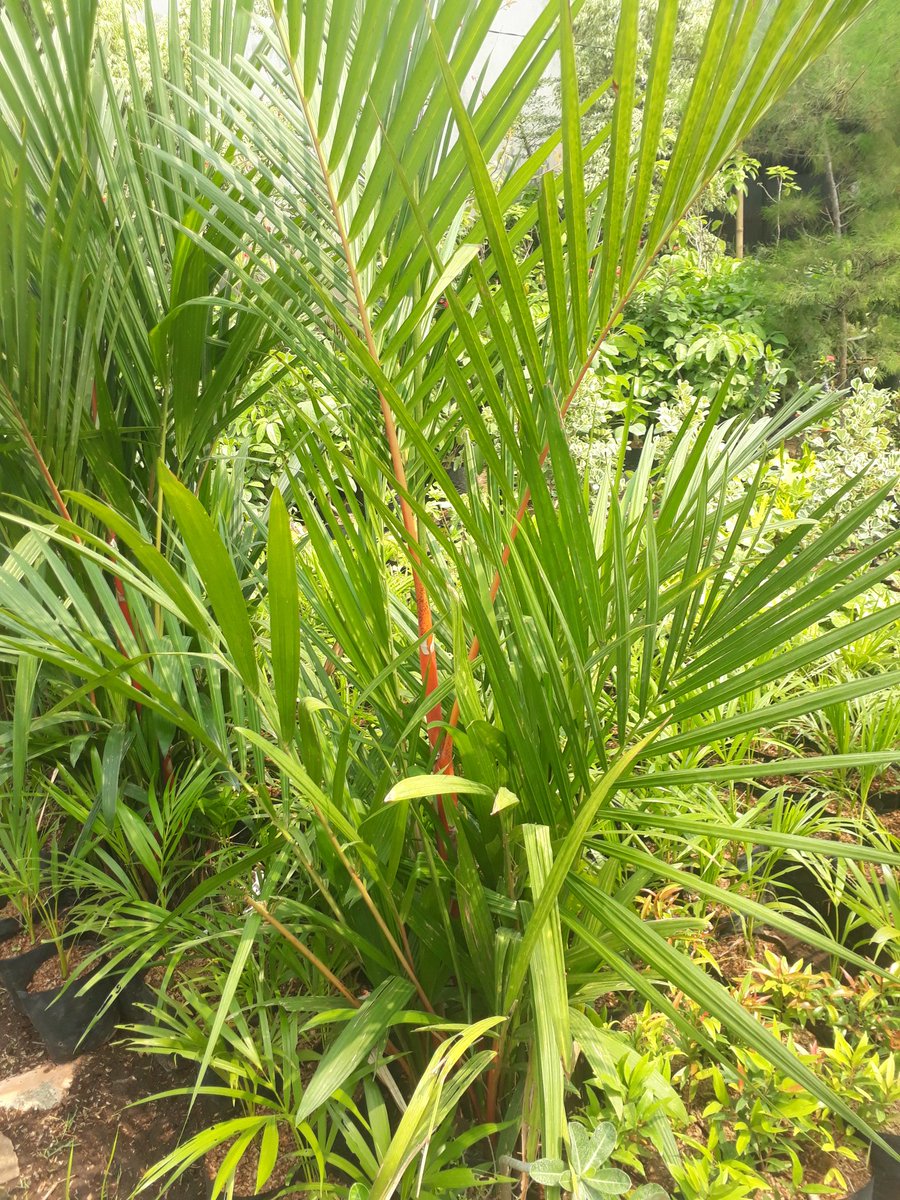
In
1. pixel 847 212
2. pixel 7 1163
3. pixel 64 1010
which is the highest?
pixel 847 212

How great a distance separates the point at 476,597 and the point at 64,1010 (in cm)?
97

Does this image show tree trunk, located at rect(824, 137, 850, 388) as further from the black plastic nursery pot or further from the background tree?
the black plastic nursery pot

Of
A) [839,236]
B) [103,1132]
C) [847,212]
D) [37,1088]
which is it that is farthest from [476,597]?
[847,212]

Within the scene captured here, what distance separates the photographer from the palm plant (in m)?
0.47

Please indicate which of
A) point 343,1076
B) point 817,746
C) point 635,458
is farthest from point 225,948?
point 635,458

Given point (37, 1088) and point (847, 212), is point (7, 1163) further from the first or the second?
point (847, 212)

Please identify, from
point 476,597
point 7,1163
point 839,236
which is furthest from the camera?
point 839,236

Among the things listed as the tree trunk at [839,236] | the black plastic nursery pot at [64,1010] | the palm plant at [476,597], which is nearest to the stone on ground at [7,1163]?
the black plastic nursery pot at [64,1010]

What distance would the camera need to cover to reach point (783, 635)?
1.76ft

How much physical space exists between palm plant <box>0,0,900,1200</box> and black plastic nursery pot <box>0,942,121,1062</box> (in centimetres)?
39

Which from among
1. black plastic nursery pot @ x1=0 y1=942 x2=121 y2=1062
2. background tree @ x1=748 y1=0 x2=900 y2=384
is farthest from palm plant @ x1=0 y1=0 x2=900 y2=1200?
background tree @ x1=748 y1=0 x2=900 y2=384

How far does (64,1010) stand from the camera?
113 centimetres

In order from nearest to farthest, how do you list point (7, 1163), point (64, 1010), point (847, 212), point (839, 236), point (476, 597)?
1. point (476, 597)
2. point (7, 1163)
3. point (64, 1010)
4. point (839, 236)
5. point (847, 212)

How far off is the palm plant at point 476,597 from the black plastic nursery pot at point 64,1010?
0.39 m
